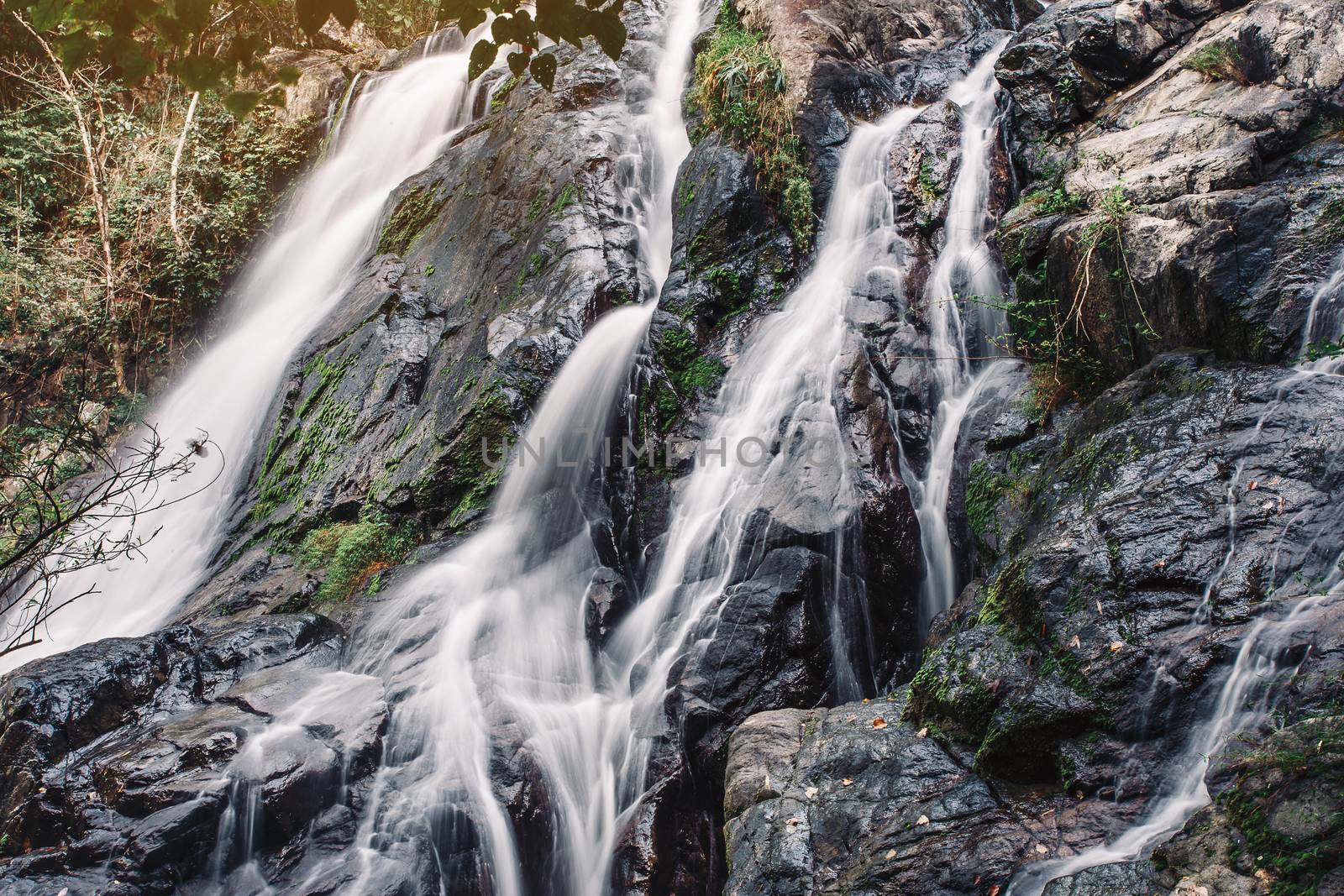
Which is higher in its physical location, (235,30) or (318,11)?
(235,30)

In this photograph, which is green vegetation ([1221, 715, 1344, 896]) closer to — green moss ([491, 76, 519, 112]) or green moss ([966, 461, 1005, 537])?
Result: green moss ([966, 461, 1005, 537])

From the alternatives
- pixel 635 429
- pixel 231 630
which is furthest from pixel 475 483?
pixel 231 630

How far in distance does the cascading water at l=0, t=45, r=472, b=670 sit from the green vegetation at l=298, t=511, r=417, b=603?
161cm

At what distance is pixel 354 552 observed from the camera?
27.5ft

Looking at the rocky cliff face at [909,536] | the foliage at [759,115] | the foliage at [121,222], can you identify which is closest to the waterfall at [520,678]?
the rocky cliff face at [909,536]

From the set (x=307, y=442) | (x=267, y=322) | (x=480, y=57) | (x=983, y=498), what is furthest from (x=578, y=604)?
(x=267, y=322)

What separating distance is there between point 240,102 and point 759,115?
8.07m

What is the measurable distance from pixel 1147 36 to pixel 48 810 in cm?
1074

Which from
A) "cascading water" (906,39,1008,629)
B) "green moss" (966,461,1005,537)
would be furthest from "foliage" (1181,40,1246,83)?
"green moss" (966,461,1005,537)

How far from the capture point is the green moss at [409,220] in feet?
38.9

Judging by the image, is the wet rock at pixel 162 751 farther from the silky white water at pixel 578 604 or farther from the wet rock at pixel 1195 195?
the wet rock at pixel 1195 195

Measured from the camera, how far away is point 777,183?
9602 millimetres

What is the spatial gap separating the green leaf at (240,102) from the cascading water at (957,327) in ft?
17.9

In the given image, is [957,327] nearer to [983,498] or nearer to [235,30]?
[983,498]
